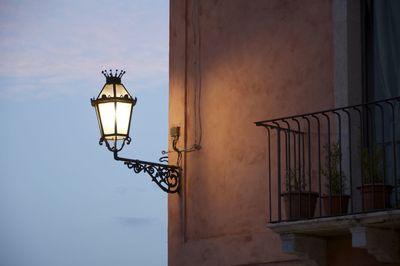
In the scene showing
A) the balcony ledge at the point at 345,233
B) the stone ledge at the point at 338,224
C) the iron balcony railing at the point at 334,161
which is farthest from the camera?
the iron balcony railing at the point at 334,161

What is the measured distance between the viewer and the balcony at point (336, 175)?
1110 centimetres

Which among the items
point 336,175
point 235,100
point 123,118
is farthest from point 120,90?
point 336,175

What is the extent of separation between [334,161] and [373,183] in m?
0.74

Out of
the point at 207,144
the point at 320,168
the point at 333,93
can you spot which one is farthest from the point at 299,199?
the point at 207,144

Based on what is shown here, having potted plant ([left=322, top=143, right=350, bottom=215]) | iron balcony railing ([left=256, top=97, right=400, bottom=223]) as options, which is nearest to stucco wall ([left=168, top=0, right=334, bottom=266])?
iron balcony railing ([left=256, top=97, right=400, bottom=223])

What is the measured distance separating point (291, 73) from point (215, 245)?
1.92 metres

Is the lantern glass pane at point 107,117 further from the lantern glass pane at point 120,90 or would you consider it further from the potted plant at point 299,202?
the potted plant at point 299,202

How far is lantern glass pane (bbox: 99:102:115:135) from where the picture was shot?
12.9m

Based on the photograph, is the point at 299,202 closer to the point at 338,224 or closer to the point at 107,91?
the point at 338,224

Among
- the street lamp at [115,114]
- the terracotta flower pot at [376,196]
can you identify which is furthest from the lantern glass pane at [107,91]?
the terracotta flower pot at [376,196]

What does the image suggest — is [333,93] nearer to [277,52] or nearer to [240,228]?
[277,52]

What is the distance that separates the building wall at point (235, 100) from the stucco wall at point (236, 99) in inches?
0.4

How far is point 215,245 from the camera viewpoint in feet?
43.2

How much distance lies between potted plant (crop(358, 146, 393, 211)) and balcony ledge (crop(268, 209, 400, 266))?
0.52ft
